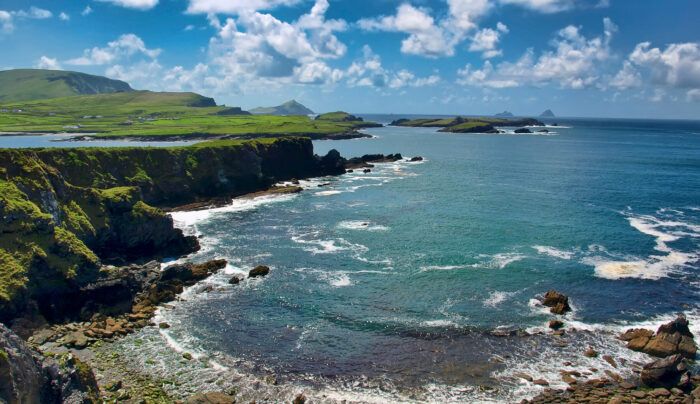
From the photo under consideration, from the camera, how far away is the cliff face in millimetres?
39094

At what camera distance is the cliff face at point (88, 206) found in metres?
39.1

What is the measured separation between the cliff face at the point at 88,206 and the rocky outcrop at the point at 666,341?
46.4 m

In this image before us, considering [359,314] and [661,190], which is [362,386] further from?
[661,190]

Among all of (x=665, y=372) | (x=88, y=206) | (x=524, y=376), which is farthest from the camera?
(x=88, y=206)

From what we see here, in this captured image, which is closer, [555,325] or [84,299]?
[555,325]

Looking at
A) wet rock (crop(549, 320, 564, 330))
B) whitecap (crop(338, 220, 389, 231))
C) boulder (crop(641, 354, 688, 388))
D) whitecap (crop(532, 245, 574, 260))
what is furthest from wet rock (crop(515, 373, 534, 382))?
whitecap (crop(338, 220, 389, 231))

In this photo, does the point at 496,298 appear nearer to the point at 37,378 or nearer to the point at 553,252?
the point at 553,252

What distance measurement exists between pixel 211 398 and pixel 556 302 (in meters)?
30.8

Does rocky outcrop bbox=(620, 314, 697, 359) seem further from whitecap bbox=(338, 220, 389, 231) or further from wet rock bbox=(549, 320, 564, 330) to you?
whitecap bbox=(338, 220, 389, 231)

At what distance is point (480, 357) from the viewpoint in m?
33.9

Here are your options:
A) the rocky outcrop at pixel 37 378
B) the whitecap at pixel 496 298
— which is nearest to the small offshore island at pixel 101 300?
the rocky outcrop at pixel 37 378

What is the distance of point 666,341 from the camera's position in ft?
113

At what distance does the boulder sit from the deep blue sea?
1.83 m

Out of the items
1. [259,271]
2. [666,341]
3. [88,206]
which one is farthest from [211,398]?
[88,206]
